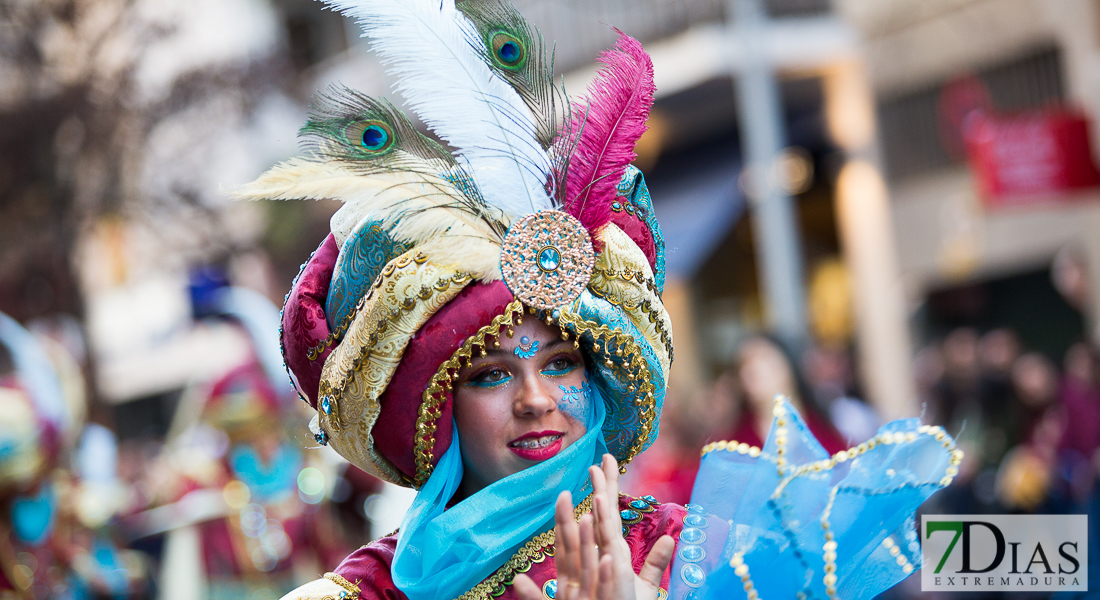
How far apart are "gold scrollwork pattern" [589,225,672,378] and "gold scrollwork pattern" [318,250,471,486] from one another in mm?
254

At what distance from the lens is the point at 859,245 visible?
1320 cm

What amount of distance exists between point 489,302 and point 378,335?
0.22 meters

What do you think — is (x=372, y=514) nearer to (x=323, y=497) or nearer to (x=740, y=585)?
(x=323, y=497)

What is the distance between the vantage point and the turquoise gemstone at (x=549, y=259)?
2121mm

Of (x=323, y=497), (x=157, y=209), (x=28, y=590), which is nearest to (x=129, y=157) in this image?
(x=157, y=209)

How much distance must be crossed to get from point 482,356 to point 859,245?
38.2 ft

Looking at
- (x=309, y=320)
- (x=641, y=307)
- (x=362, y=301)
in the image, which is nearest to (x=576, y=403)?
(x=641, y=307)

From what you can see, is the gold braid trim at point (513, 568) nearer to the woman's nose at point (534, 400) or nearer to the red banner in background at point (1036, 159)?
the woman's nose at point (534, 400)

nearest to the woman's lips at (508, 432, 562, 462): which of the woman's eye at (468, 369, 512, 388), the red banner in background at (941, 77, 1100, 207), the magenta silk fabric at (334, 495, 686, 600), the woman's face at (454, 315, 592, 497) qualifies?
the woman's face at (454, 315, 592, 497)

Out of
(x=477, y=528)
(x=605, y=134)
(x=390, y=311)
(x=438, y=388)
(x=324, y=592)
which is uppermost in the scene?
(x=605, y=134)

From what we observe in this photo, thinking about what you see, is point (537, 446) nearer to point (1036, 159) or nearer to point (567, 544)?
point (567, 544)

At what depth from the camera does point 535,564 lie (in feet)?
7.25

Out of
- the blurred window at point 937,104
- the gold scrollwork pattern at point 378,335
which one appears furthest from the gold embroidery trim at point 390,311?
the blurred window at point 937,104

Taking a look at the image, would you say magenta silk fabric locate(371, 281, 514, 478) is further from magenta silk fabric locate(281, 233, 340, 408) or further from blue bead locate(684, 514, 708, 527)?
blue bead locate(684, 514, 708, 527)
